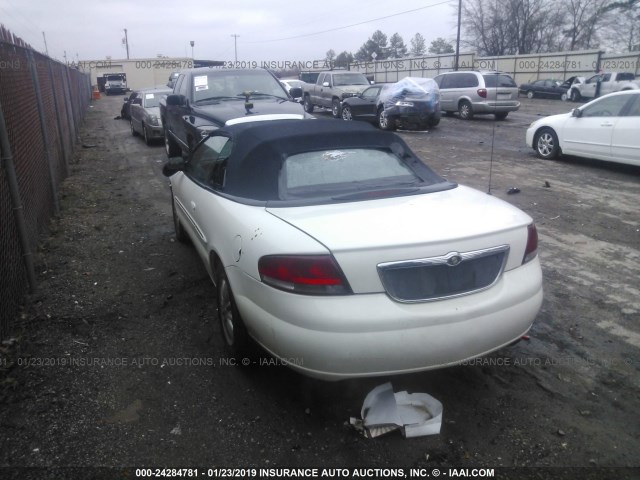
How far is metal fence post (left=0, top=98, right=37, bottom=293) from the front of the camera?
14.0 feet

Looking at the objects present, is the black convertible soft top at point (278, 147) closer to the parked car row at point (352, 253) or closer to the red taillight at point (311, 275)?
the parked car row at point (352, 253)

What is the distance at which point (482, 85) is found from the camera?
752 inches

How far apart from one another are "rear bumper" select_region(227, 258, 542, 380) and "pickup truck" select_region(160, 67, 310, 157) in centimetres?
534

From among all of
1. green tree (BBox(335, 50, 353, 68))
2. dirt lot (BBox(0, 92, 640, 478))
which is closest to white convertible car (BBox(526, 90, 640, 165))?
dirt lot (BBox(0, 92, 640, 478))

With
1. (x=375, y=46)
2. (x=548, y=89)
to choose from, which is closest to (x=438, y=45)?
(x=375, y=46)

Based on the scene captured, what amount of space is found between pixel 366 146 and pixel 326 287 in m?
1.57

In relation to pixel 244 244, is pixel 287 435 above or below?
below

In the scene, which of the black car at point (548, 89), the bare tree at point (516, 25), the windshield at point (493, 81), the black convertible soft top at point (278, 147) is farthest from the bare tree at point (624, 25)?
the black convertible soft top at point (278, 147)

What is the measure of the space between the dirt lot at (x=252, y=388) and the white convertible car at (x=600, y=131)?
4.47m

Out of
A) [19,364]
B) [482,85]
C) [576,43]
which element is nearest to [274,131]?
[19,364]

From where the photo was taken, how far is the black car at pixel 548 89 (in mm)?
32875

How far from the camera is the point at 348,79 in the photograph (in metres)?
20.5

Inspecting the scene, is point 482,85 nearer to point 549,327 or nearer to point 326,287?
point 549,327

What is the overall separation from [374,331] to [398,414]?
2.00ft
